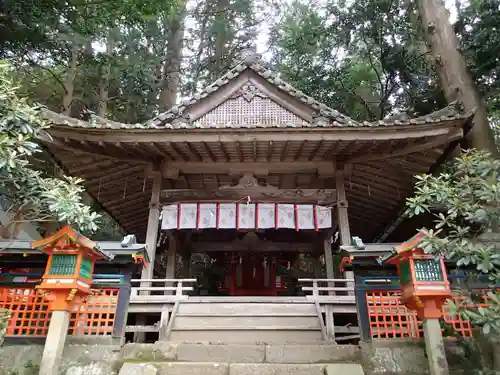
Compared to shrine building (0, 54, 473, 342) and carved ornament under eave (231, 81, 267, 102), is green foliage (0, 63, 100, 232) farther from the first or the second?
carved ornament under eave (231, 81, 267, 102)

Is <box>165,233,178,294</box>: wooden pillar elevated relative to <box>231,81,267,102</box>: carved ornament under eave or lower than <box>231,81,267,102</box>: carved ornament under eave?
lower

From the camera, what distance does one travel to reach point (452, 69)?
27.5 ft

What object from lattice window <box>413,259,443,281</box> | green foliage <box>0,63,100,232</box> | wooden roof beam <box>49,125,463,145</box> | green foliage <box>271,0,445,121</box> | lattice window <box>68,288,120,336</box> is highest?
green foliage <box>271,0,445,121</box>

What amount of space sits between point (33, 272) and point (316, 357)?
4.23 meters

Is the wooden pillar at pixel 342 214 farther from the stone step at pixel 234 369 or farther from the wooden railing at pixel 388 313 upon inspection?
the stone step at pixel 234 369

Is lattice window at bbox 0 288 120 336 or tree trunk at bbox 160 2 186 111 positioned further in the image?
tree trunk at bbox 160 2 186 111

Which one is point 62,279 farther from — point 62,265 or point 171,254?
point 171,254

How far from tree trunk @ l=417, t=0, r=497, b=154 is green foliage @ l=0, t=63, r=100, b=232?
7.00 m

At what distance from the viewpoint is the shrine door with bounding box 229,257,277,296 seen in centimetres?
1159

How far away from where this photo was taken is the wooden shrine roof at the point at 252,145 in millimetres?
7051

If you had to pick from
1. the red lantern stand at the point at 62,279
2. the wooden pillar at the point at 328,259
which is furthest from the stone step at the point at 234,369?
the wooden pillar at the point at 328,259

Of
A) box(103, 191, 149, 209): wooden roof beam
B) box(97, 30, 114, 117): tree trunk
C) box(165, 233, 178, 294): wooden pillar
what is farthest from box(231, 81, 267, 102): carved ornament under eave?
box(97, 30, 114, 117): tree trunk

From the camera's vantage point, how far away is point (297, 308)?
6.46 meters

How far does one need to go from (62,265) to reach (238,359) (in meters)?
2.58
